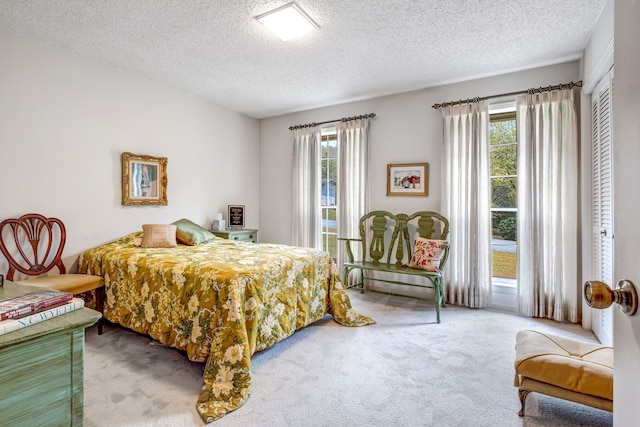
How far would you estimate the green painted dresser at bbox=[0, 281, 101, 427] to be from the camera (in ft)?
3.24

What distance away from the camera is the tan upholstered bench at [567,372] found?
5.38 ft

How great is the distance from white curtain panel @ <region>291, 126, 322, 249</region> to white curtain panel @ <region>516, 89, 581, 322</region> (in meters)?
2.73

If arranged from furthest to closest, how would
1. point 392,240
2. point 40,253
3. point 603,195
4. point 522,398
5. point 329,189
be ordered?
point 329,189, point 392,240, point 40,253, point 603,195, point 522,398

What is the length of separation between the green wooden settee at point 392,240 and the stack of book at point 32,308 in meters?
3.12

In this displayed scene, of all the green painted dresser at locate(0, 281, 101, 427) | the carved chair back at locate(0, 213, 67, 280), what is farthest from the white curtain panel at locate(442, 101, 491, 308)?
the carved chair back at locate(0, 213, 67, 280)

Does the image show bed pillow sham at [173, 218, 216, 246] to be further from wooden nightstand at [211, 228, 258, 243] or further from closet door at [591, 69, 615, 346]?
closet door at [591, 69, 615, 346]

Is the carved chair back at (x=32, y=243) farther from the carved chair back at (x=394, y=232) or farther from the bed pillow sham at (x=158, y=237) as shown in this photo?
the carved chair back at (x=394, y=232)

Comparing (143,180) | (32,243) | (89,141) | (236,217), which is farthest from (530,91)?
(32,243)

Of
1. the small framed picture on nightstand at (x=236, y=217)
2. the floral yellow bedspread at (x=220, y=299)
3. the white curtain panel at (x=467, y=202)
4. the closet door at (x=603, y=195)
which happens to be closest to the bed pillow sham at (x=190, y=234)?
the floral yellow bedspread at (x=220, y=299)

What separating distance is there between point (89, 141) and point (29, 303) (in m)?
2.93

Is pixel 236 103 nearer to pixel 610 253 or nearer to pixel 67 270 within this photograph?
pixel 67 270

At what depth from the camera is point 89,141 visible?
3488 mm

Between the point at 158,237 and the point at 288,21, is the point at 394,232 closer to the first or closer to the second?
the point at 288,21

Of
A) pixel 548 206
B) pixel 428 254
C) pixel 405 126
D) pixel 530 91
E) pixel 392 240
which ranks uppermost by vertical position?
pixel 530 91
